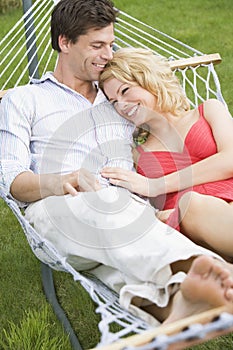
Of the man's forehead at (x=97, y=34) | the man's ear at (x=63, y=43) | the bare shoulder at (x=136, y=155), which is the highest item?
the man's forehead at (x=97, y=34)

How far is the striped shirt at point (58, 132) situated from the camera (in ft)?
6.40

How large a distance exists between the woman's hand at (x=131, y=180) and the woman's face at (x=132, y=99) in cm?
19

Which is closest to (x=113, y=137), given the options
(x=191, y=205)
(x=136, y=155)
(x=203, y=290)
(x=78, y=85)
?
(x=136, y=155)

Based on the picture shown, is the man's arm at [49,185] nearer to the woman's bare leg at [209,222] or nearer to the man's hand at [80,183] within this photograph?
the man's hand at [80,183]

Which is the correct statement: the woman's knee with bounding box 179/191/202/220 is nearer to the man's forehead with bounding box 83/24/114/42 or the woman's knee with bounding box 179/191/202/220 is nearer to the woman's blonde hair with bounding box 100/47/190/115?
the woman's blonde hair with bounding box 100/47/190/115

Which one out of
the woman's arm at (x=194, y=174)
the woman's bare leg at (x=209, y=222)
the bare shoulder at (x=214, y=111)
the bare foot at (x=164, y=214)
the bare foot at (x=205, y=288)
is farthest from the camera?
the bare shoulder at (x=214, y=111)

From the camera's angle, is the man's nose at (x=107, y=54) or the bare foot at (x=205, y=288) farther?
the man's nose at (x=107, y=54)

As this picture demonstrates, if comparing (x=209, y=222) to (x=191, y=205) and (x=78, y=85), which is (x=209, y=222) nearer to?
(x=191, y=205)

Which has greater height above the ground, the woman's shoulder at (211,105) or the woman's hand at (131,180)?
the woman's shoulder at (211,105)

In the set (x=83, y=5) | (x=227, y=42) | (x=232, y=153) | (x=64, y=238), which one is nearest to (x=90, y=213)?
(x=64, y=238)

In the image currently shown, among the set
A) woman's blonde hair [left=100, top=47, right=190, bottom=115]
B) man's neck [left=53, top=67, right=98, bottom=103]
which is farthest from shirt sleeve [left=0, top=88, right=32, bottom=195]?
woman's blonde hair [left=100, top=47, right=190, bottom=115]

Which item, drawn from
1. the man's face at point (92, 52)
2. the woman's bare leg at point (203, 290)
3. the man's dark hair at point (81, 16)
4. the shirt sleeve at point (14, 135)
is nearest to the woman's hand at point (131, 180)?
the shirt sleeve at point (14, 135)

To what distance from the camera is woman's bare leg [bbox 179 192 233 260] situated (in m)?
1.68

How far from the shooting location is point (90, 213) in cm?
162
